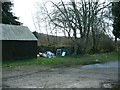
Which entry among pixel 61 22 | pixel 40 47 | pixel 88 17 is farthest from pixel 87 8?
pixel 40 47

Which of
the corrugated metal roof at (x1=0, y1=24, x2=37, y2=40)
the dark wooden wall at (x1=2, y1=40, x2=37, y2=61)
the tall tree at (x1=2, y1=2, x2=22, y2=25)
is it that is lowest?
the dark wooden wall at (x1=2, y1=40, x2=37, y2=61)

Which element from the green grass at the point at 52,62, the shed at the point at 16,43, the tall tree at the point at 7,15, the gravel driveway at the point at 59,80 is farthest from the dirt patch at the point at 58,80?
the tall tree at the point at 7,15

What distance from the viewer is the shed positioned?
28562 mm

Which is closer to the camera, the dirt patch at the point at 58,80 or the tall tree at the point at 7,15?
the dirt patch at the point at 58,80

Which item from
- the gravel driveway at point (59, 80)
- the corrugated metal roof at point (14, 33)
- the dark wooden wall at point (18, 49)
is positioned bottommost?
the gravel driveway at point (59, 80)

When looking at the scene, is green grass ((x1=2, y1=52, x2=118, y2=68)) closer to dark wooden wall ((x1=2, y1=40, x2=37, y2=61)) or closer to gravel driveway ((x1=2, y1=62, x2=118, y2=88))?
dark wooden wall ((x1=2, y1=40, x2=37, y2=61))

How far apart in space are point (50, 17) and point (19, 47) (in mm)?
9221

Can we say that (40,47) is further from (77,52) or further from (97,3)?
(97,3)

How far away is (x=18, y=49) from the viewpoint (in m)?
30.1

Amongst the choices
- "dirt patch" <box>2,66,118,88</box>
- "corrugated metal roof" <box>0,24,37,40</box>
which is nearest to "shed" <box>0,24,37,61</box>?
"corrugated metal roof" <box>0,24,37,40</box>

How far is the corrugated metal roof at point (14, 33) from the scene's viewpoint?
2948 cm

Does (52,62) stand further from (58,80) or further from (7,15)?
(7,15)

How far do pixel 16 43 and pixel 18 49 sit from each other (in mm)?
701

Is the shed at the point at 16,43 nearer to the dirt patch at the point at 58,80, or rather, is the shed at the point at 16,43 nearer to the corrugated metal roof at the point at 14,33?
the corrugated metal roof at the point at 14,33
